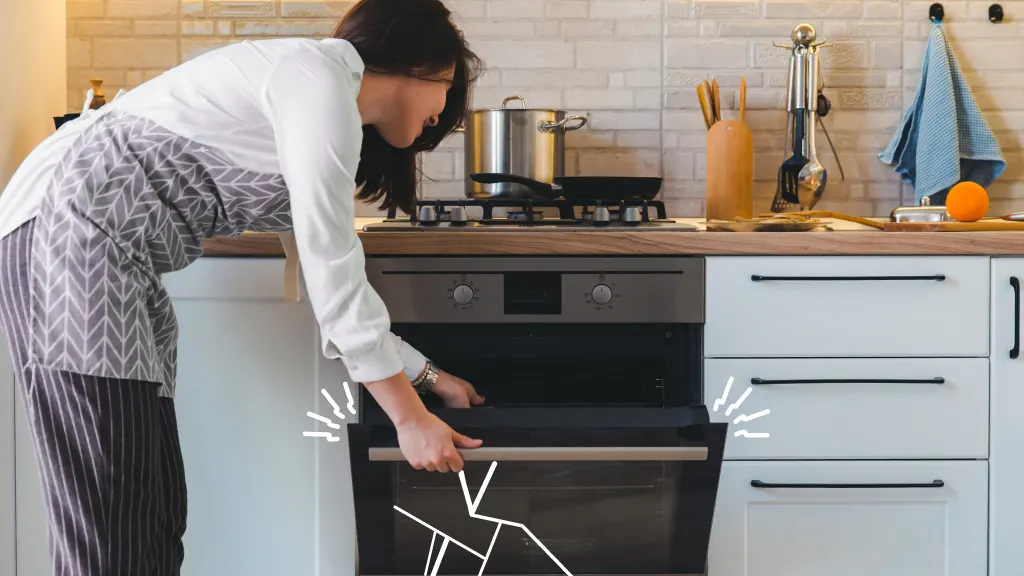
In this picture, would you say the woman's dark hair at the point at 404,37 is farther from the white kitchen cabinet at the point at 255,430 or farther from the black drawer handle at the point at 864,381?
the black drawer handle at the point at 864,381

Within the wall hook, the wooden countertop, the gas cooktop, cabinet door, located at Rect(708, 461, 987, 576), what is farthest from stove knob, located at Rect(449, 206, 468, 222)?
the wall hook

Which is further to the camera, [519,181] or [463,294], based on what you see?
[519,181]

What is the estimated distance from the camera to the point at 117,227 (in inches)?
45.6

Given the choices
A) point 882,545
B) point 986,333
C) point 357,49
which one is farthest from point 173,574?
point 986,333

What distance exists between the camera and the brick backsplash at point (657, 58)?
7.27 ft

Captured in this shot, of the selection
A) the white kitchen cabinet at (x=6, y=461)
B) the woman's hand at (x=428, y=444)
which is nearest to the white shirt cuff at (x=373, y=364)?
the woman's hand at (x=428, y=444)

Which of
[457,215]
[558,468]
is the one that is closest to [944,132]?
[457,215]

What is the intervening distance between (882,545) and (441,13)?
1.10 m

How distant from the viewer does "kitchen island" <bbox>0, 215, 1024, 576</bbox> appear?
1.62m

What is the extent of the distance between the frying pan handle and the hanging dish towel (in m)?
0.82

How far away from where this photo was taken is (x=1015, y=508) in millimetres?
1639

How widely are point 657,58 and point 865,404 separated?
3.17 ft

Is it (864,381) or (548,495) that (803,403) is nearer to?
(864,381)

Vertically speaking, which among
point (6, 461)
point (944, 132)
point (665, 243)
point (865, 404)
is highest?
point (944, 132)
